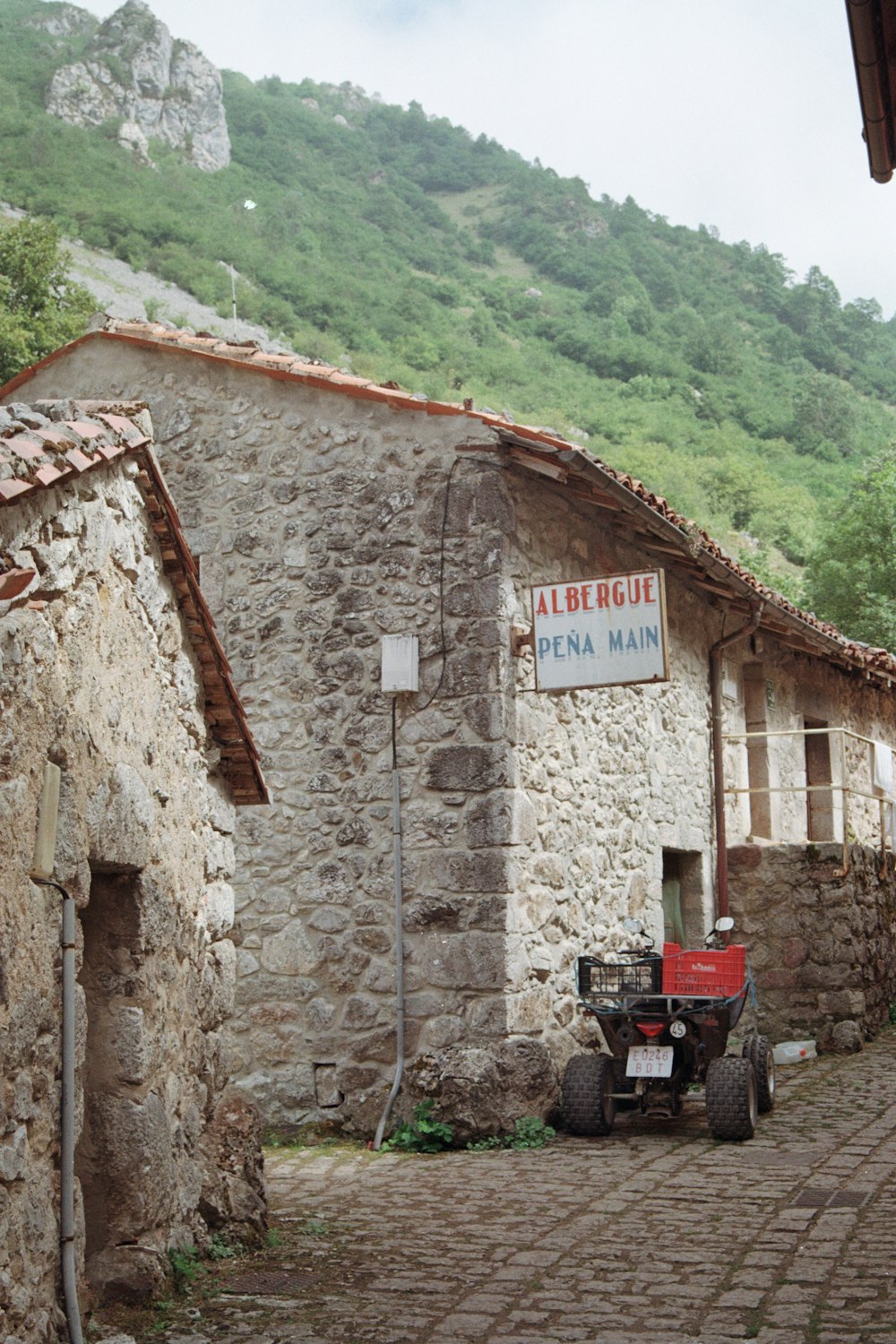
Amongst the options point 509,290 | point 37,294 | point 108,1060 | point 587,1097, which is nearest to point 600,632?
point 587,1097

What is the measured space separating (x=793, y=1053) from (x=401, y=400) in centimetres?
620

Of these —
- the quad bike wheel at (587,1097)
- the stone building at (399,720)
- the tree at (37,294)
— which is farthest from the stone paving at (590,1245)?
the tree at (37,294)

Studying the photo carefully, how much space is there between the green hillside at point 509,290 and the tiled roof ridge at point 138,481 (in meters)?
28.0

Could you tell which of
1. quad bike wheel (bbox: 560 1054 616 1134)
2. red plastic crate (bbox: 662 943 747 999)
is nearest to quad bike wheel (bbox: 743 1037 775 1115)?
→ red plastic crate (bbox: 662 943 747 999)

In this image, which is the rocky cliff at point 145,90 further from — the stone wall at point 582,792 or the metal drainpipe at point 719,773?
the stone wall at point 582,792

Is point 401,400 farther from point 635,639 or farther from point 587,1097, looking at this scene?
point 587,1097

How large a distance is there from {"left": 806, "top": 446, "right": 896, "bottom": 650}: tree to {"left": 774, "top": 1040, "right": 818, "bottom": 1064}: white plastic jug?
13877 mm

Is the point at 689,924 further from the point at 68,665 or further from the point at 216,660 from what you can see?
the point at 68,665

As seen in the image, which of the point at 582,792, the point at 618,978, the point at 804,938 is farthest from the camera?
the point at 804,938

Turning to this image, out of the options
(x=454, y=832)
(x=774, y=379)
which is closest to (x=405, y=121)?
(x=774, y=379)

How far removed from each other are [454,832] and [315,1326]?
163 inches

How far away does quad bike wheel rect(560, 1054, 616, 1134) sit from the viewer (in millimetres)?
8367

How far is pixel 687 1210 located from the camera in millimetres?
6539

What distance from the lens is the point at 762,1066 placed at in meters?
9.02
